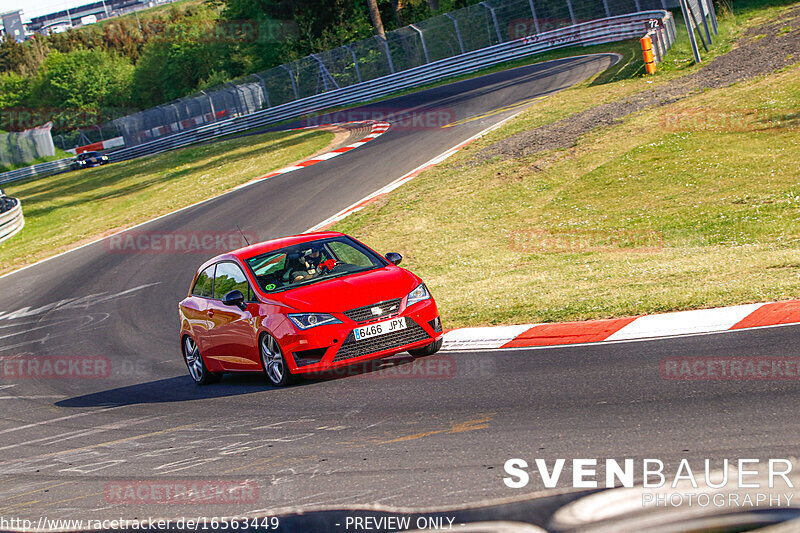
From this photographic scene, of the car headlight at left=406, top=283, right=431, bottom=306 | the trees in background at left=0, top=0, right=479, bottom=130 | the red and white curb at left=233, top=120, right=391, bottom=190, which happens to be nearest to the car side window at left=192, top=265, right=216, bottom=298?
the car headlight at left=406, top=283, right=431, bottom=306

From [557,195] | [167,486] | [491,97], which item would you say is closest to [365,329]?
[167,486]

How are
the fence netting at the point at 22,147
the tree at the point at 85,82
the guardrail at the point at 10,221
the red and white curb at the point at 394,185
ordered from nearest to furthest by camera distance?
1. the red and white curb at the point at 394,185
2. the guardrail at the point at 10,221
3. the fence netting at the point at 22,147
4. the tree at the point at 85,82

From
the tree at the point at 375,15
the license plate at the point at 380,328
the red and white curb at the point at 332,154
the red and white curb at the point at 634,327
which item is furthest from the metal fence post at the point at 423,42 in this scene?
the license plate at the point at 380,328

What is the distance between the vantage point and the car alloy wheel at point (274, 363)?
881 cm

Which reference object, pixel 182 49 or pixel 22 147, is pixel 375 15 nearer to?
pixel 22 147

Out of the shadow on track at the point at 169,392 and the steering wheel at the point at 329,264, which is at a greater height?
the steering wheel at the point at 329,264

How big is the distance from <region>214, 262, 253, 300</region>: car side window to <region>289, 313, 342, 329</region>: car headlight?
1036 millimetres

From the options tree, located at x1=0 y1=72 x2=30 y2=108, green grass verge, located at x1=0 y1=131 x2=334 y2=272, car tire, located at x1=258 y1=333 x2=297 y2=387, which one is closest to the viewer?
car tire, located at x1=258 y1=333 x2=297 y2=387

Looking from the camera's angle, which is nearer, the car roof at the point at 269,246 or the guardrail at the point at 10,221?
the car roof at the point at 269,246

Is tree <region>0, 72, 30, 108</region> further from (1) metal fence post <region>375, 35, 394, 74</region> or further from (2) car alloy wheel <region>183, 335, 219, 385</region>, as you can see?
(2) car alloy wheel <region>183, 335, 219, 385</region>

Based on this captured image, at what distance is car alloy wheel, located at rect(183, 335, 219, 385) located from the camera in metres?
10.4

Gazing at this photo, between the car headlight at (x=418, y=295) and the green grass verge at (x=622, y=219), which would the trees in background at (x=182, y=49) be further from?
the car headlight at (x=418, y=295)

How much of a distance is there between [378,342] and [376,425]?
1845 millimetres

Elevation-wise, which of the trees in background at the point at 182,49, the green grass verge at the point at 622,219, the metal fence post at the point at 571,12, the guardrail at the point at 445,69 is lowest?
the green grass verge at the point at 622,219
